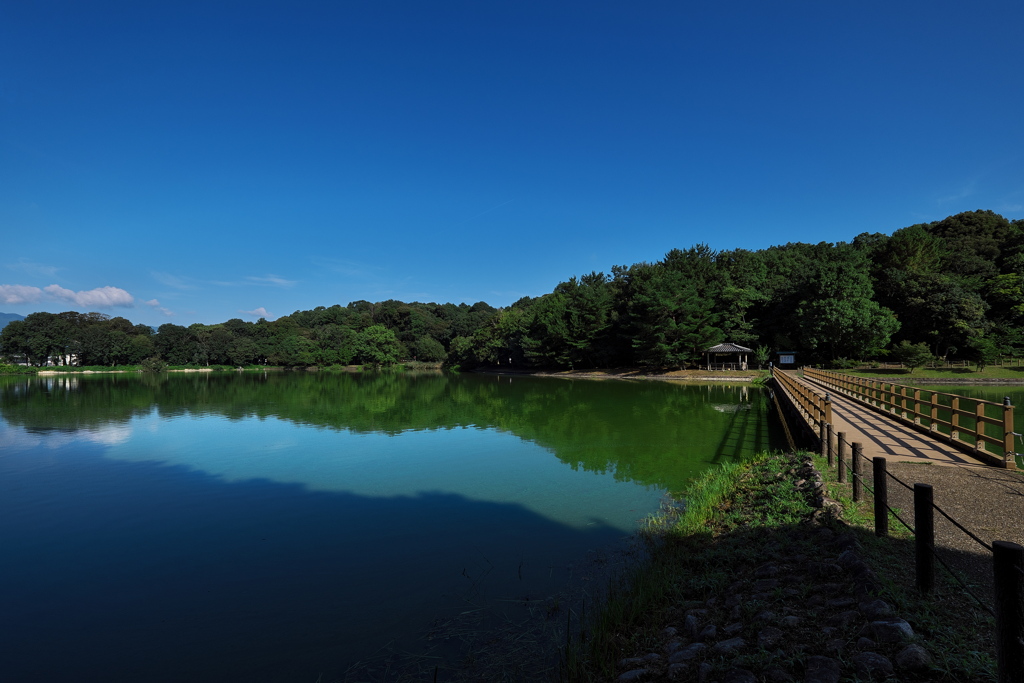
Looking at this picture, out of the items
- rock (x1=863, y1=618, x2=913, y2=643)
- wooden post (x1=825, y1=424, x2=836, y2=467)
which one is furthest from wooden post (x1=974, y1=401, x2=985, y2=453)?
rock (x1=863, y1=618, x2=913, y2=643)

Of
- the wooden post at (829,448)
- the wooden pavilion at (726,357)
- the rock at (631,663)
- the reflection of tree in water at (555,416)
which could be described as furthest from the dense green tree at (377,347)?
the rock at (631,663)

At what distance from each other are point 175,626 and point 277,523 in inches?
122

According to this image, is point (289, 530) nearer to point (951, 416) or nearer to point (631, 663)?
point (631, 663)

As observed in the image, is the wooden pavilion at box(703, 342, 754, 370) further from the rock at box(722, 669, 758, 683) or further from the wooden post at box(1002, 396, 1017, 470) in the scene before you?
the rock at box(722, 669, 758, 683)

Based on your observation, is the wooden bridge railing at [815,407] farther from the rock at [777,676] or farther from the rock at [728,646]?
the rock at [777,676]

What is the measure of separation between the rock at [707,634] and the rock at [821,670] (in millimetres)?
758

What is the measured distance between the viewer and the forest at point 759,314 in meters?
41.4

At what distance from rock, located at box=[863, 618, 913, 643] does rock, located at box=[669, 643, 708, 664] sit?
104 cm

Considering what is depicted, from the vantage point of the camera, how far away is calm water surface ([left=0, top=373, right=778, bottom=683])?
15.2 feet

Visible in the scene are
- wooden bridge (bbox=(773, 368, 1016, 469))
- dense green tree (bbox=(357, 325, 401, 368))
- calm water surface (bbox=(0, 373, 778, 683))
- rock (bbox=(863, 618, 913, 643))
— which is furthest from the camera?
dense green tree (bbox=(357, 325, 401, 368))

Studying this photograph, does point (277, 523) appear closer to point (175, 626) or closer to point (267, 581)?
point (267, 581)

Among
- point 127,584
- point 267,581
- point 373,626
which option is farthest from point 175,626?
point 373,626

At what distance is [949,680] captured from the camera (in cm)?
271

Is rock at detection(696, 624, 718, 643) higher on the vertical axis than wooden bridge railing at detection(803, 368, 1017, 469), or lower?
lower
